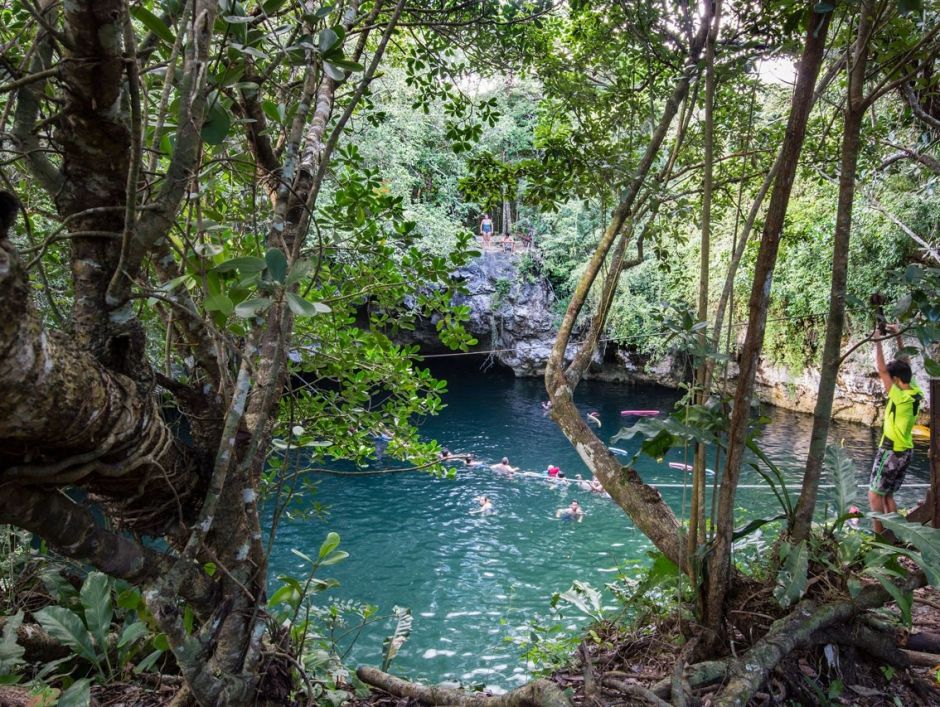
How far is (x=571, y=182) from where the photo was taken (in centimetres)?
341

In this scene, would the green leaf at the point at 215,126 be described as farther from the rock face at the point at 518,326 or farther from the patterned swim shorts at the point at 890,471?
the rock face at the point at 518,326

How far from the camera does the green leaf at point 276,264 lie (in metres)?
1.01

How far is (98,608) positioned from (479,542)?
7497 millimetres

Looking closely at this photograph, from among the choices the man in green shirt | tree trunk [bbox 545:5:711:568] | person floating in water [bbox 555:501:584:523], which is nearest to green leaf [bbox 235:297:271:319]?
tree trunk [bbox 545:5:711:568]

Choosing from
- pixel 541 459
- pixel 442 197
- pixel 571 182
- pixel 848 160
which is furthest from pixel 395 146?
pixel 848 160

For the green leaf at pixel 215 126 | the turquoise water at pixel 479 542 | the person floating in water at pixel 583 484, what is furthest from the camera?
the person floating in water at pixel 583 484

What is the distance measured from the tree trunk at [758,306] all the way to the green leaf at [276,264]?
1.35 meters

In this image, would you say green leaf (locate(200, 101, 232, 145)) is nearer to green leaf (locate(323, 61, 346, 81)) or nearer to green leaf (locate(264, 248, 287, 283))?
green leaf (locate(323, 61, 346, 81))

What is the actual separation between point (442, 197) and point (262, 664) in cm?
2012

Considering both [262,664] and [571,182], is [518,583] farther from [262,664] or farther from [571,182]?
[262,664]

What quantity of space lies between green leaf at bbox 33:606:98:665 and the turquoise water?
3486mm

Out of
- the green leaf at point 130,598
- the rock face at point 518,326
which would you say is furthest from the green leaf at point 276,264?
the rock face at point 518,326

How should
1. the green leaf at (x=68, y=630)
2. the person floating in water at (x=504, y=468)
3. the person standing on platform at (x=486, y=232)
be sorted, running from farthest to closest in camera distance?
the person standing on platform at (x=486, y=232) → the person floating in water at (x=504, y=468) → the green leaf at (x=68, y=630)

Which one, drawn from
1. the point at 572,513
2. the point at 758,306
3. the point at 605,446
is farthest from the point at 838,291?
the point at 572,513
